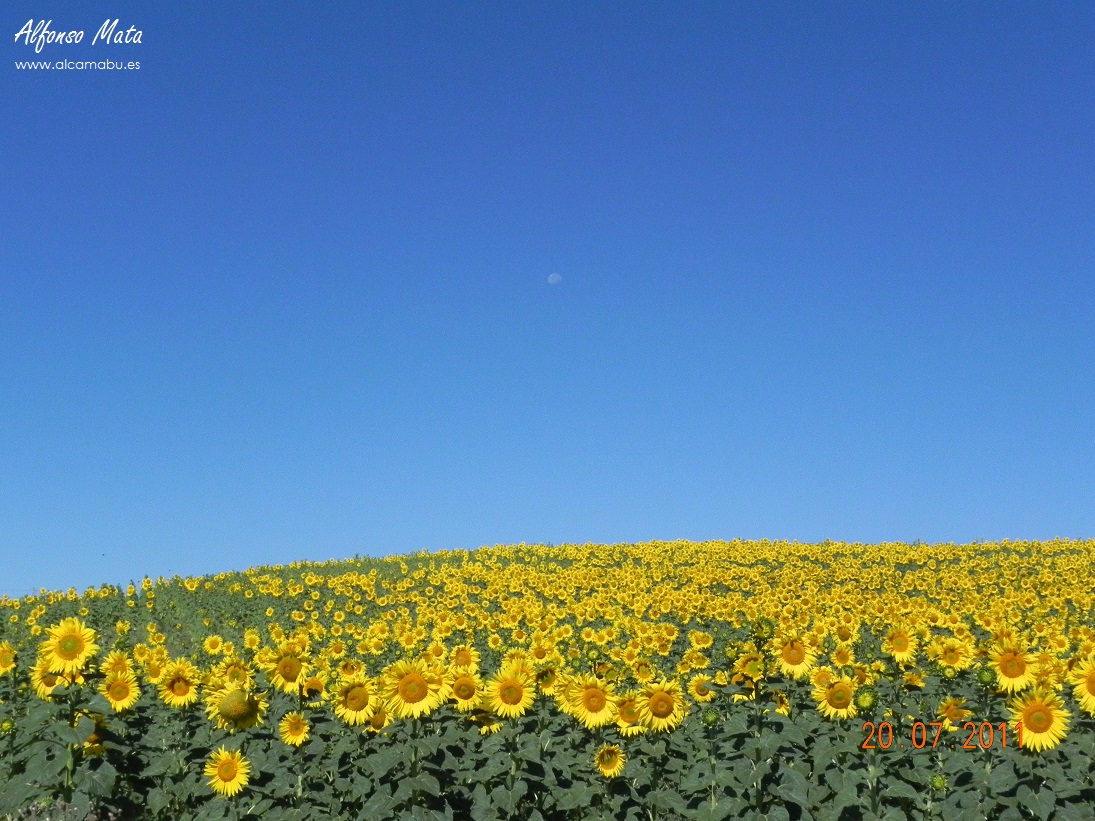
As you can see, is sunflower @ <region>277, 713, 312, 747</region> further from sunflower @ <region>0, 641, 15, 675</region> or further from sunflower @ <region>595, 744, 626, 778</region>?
sunflower @ <region>0, 641, 15, 675</region>

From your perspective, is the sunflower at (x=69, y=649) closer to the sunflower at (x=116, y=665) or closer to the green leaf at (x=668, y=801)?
the sunflower at (x=116, y=665)

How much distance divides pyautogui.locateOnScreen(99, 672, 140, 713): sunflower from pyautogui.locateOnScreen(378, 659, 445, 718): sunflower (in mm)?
3444

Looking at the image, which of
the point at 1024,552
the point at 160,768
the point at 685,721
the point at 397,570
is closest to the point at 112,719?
the point at 160,768

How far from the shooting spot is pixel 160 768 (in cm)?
914

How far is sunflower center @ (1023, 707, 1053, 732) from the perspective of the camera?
7.95 meters

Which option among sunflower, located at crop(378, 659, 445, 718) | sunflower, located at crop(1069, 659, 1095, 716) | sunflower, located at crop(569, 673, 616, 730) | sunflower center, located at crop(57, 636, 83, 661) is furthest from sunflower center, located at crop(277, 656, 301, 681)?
sunflower, located at crop(1069, 659, 1095, 716)

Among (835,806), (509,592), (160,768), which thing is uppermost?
(509,592)

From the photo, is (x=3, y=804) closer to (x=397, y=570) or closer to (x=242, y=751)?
(x=242, y=751)

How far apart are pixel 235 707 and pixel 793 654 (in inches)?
233

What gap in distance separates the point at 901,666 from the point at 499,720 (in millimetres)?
5019

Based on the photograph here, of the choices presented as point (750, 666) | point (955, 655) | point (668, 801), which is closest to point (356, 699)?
point (668, 801)

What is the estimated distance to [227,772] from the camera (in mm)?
8703

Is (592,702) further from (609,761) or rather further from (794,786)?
(794,786)

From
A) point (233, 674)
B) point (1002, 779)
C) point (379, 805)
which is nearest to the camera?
point (379, 805)
